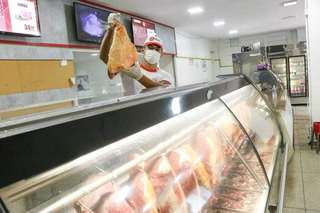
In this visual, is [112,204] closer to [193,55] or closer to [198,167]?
[198,167]

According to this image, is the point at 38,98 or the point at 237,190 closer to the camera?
the point at 237,190

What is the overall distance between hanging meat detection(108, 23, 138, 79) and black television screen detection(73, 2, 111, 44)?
3.78 meters

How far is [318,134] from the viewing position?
3641 millimetres

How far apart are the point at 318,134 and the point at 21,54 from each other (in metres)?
4.76

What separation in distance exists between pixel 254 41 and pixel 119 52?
43.2 feet

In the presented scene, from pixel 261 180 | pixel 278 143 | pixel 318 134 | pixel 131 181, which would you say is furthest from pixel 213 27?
pixel 131 181

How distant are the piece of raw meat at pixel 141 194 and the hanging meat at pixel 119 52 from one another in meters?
0.71

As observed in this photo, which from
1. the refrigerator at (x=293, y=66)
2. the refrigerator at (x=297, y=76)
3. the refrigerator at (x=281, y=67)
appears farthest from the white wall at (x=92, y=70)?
the refrigerator at (x=297, y=76)

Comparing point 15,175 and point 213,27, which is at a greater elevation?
point 213,27

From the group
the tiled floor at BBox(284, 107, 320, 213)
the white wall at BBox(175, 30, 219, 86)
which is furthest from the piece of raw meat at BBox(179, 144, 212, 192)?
the white wall at BBox(175, 30, 219, 86)

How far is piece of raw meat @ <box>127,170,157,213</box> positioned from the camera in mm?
897

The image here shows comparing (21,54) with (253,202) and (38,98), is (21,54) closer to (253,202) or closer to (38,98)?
(38,98)

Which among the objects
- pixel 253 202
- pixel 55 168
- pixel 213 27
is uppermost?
pixel 213 27

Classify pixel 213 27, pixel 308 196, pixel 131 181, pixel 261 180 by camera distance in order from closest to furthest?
pixel 131 181
pixel 261 180
pixel 308 196
pixel 213 27
